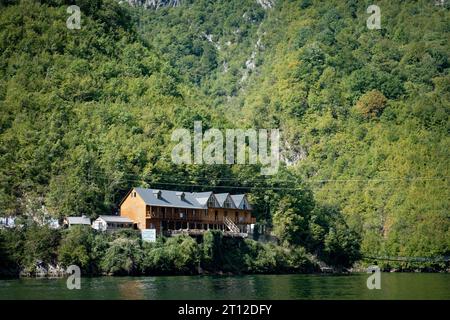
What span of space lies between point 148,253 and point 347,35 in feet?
354

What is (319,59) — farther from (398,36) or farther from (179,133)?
(179,133)

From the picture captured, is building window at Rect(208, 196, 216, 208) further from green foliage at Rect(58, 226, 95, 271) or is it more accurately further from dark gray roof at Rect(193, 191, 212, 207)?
green foliage at Rect(58, 226, 95, 271)

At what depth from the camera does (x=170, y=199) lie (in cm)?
9681

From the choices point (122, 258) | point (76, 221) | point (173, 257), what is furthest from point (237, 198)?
point (122, 258)

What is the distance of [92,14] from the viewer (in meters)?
143

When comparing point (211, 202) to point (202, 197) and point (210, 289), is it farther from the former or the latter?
point (210, 289)

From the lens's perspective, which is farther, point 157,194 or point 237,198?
point 237,198

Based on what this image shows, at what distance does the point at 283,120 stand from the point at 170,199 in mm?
67626

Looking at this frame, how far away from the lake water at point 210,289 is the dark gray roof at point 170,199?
1857cm

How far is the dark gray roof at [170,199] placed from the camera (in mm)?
93750

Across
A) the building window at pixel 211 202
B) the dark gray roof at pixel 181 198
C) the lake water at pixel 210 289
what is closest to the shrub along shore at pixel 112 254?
the lake water at pixel 210 289
